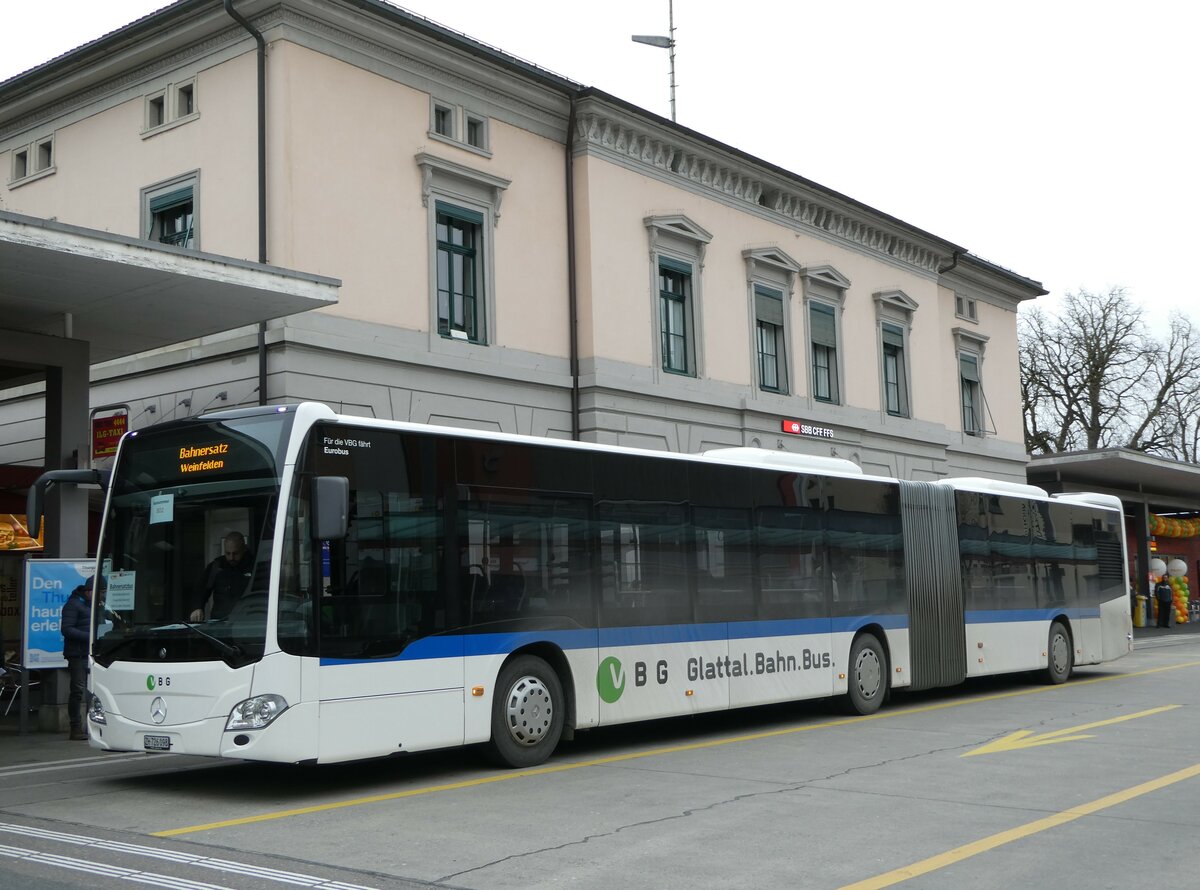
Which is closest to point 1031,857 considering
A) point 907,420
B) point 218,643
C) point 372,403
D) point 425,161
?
point 218,643

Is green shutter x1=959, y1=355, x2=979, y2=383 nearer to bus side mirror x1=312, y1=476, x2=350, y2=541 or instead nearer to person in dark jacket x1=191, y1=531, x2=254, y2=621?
bus side mirror x1=312, y1=476, x2=350, y2=541

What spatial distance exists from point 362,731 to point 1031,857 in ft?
16.1

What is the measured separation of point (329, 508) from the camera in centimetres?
963

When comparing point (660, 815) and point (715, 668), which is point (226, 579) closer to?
point (660, 815)

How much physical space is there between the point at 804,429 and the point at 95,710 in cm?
2054

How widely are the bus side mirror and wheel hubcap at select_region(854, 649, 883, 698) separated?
27.0 feet

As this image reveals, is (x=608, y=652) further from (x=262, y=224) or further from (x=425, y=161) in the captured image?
(x=425, y=161)

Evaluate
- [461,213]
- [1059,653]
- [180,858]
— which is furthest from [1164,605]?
[180,858]

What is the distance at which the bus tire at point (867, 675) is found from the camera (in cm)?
1592

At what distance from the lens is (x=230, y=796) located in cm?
1005

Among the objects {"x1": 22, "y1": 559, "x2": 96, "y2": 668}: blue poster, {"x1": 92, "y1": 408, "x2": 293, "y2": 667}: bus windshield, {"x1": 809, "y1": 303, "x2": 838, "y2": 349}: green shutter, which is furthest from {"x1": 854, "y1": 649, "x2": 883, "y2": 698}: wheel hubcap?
{"x1": 809, "y1": 303, "x2": 838, "y2": 349}: green shutter

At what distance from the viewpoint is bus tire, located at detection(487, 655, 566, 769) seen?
444 inches

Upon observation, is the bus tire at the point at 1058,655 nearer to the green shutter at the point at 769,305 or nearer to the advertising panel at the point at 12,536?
the green shutter at the point at 769,305

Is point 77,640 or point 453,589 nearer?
point 453,589
